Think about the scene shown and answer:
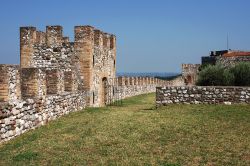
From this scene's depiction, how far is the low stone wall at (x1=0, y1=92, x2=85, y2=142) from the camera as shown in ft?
31.3

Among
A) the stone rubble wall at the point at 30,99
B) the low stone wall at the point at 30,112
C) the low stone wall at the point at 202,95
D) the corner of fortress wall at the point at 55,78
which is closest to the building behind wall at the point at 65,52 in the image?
the corner of fortress wall at the point at 55,78

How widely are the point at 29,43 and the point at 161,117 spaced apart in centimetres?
917

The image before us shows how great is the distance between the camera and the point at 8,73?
11328mm

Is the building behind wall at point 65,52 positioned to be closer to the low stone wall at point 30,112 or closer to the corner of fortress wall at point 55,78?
the corner of fortress wall at point 55,78

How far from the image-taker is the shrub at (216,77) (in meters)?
→ 22.3

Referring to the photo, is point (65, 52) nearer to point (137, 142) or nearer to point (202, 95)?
point (202, 95)

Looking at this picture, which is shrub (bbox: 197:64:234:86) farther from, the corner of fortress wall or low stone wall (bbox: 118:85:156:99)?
low stone wall (bbox: 118:85:156:99)

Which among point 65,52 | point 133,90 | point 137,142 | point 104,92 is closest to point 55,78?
point 65,52

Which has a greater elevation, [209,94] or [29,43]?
[29,43]

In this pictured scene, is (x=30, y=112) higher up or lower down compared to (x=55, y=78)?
lower down

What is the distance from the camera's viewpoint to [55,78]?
14.5 metres

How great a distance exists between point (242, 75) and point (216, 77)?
5.03ft

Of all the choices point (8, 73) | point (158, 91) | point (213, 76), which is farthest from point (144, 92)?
point (8, 73)

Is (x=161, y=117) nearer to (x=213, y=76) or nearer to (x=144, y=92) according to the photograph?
(x=213, y=76)
